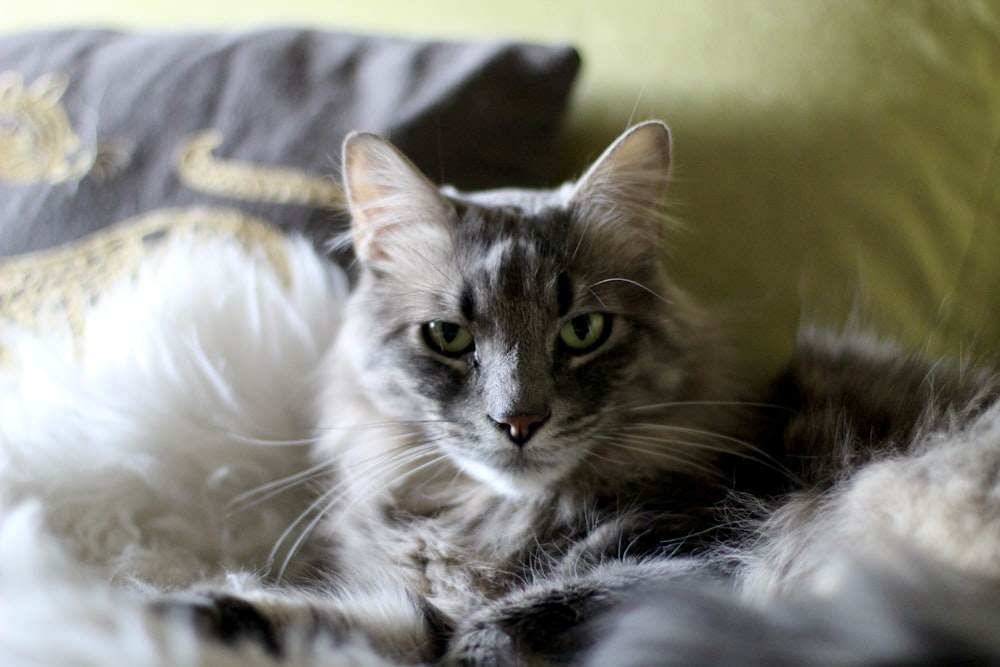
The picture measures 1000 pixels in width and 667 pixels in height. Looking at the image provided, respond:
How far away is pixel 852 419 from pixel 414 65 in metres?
0.91

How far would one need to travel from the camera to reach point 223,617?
77 cm

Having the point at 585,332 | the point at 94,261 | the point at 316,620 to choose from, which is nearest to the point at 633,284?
the point at 585,332

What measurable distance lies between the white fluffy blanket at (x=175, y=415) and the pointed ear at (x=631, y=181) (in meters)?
0.49

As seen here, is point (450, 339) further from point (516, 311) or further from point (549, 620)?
point (549, 620)

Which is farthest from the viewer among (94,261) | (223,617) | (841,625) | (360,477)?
(94,261)

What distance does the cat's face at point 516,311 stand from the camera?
96 centimetres

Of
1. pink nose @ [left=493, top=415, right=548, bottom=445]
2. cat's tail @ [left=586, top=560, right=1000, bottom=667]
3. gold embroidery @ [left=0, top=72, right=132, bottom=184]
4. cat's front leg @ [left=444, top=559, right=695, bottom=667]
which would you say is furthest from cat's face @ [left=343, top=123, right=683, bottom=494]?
gold embroidery @ [left=0, top=72, right=132, bottom=184]

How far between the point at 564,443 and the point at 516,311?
7.1 inches

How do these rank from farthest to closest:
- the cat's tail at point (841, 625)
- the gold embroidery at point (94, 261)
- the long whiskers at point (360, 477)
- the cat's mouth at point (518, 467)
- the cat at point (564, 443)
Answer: the gold embroidery at point (94, 261) → the long whiskers at point (360, 477) → the cat's mouth at point (518, 467) → the cat at point (564, 443) → the cat's tail at point (841, 625)

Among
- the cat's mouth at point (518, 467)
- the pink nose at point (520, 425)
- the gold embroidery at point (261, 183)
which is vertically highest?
the gold embroidery at point (261, 183)

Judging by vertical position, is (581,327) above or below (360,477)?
above

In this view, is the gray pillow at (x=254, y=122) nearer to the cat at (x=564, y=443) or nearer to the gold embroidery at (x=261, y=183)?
the gold embroidery at (x=261, y=183)

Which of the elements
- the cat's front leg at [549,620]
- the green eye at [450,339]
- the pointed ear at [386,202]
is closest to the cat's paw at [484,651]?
the cat's front leg at [549,620]

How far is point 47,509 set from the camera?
1.00 meters
